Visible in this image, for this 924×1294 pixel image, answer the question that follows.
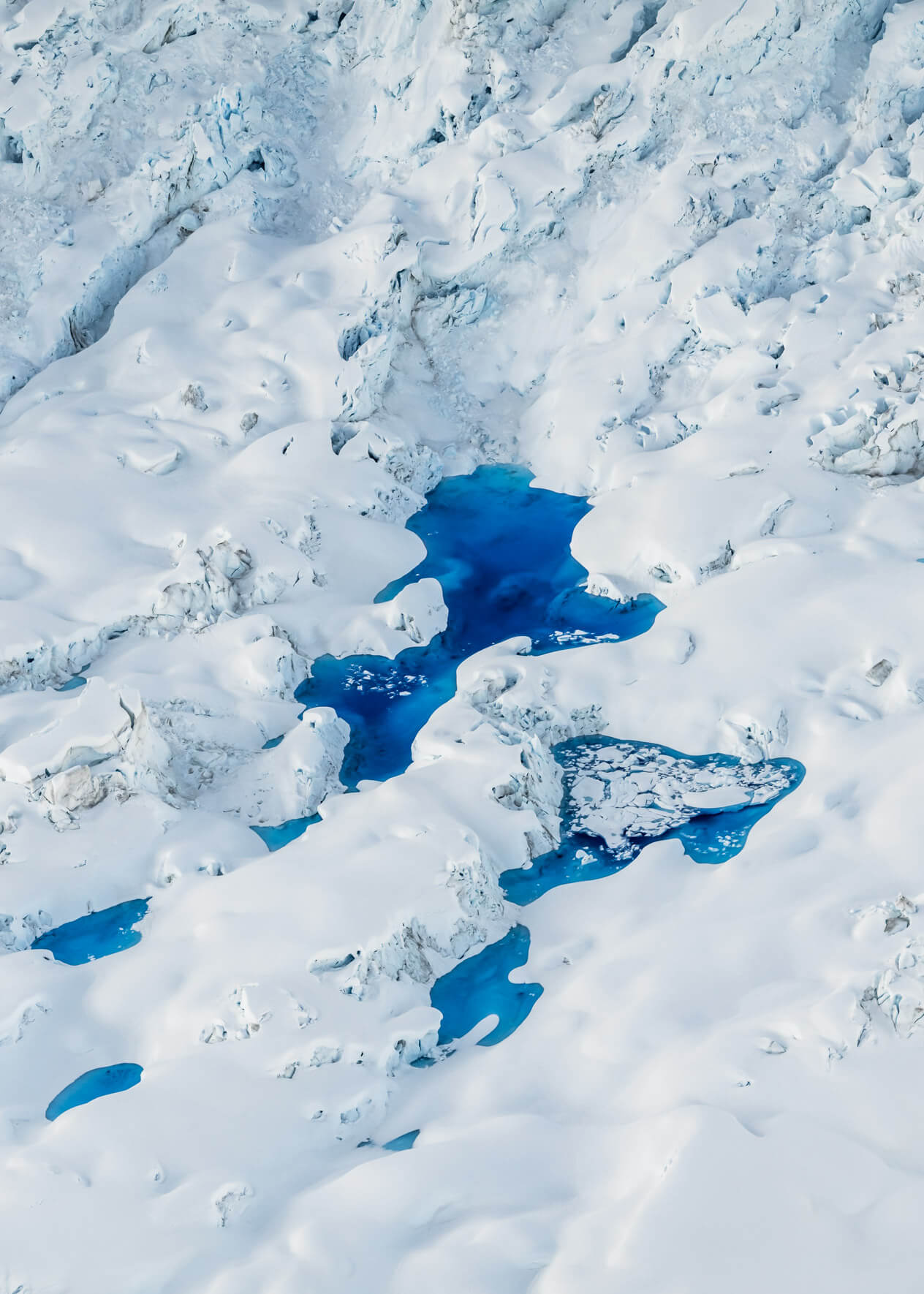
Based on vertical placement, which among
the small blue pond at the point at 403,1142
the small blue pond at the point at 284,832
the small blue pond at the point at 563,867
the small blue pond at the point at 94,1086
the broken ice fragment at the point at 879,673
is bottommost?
the small blue pond at the point at 563,867

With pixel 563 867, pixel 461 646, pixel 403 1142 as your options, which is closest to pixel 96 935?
pixel 403 1142

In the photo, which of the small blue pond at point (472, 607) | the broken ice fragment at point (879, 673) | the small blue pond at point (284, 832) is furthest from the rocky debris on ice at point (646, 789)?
the small blue pond at point (284, 832)

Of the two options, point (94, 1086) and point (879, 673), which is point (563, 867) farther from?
point (94, 1086)

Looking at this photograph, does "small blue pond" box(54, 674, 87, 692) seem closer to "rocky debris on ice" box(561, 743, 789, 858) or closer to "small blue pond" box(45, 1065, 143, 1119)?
"small blue pond" box(45, 1065, 143, 1119)

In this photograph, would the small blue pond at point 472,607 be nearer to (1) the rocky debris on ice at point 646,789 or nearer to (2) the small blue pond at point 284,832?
(2) the small blue pond at point 284,832

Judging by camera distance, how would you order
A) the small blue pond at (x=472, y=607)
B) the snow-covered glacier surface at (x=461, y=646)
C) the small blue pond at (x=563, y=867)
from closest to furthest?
1. the snow-covered glacier surface at (x=461, y=646)
2. the small blue pond at (x=563, y=867)
3. the small blue pond at (x=472, y=607)

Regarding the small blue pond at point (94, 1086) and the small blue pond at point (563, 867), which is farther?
the small blue pond at point (563, 867)
